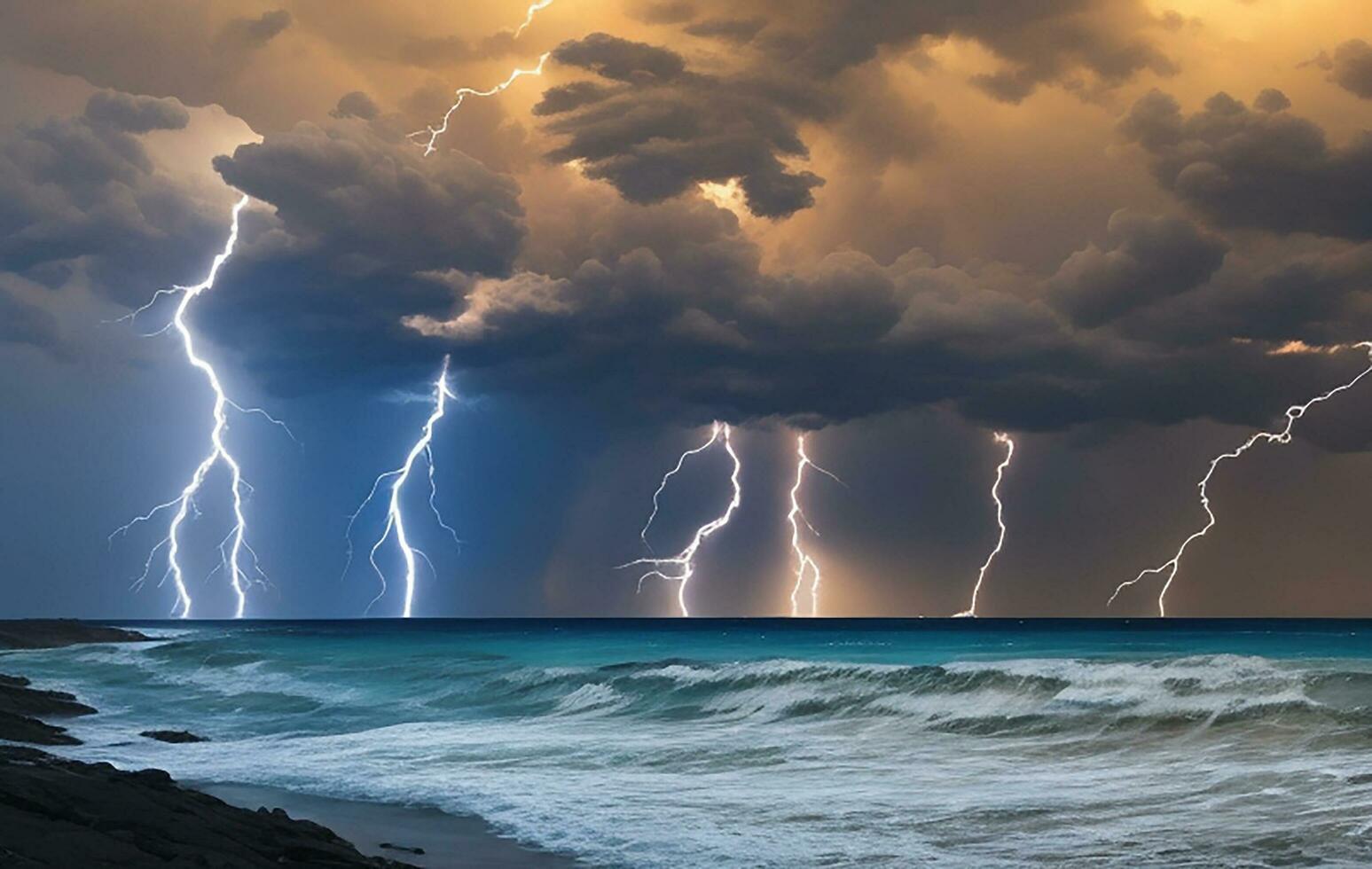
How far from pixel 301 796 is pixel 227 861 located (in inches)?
266

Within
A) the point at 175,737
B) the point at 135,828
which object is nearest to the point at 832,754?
the point at 175,737

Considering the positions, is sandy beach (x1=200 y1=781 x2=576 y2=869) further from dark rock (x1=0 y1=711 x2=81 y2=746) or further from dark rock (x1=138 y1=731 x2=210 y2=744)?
dark rock (x1=138 y1=731 x2=210 y2=744)

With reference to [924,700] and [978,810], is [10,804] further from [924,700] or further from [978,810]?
[924,700]

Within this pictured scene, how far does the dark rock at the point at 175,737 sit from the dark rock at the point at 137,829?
10.5 metres

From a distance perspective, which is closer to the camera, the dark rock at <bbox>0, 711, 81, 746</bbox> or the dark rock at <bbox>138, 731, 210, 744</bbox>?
the dark rock at <bbox>0, 711, 81, 746</bbox>

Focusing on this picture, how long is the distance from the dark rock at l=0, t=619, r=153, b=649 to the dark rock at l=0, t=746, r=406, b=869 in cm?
5513

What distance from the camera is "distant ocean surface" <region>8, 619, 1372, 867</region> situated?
11.8m

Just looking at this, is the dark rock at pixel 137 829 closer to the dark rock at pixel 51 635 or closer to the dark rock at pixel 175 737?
the dark rock at pixel 175 737

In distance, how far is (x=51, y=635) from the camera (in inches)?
2687

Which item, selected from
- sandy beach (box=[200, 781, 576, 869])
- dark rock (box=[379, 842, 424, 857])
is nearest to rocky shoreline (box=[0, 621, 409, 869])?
dark rock (box=[379, 842, 424, 857])

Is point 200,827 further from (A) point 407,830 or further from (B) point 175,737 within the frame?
(B) point 175,737

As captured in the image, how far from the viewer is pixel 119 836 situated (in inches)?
336

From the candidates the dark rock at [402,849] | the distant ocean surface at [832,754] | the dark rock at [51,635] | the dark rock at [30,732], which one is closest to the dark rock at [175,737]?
the distant ocean surface at [832,754]

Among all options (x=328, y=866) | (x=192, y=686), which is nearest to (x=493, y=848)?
(x=328, y=866)
